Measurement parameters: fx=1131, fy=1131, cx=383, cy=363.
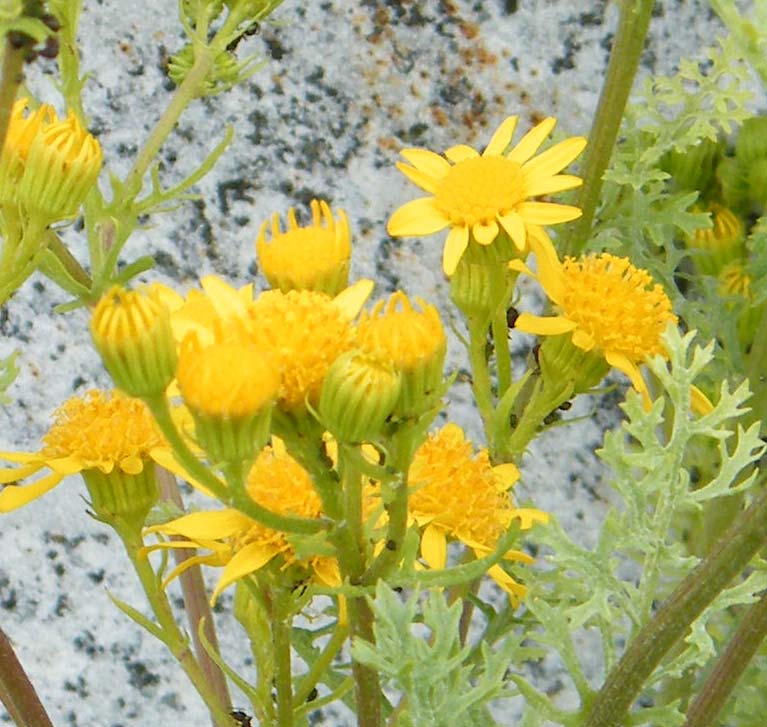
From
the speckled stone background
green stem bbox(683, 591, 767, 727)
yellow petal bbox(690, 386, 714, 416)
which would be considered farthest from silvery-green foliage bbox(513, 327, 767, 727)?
the speckled stone background

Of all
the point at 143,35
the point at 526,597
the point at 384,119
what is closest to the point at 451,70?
the point at 384,119

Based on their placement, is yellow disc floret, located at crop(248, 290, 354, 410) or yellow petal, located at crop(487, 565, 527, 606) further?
yellow petal, located at crop(487, 565, 527, 606)

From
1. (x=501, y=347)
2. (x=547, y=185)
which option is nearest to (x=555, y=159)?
(x=547, y=185)

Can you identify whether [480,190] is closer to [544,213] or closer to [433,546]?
[544,213]

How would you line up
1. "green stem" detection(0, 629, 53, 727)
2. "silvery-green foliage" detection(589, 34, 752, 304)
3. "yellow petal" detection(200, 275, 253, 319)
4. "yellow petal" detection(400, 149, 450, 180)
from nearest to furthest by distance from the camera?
1. "yellow petal" detection(200, 275, 253, 319)
2. "green stem" detection(0, 629, 53, 727)
3. "yellow petal" detection(400, 149, 450, 180)
4. "silvery-green foliage" detection(589, 34, 752, 304)

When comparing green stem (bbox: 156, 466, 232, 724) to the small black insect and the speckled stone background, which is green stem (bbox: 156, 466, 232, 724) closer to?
the small black insect
